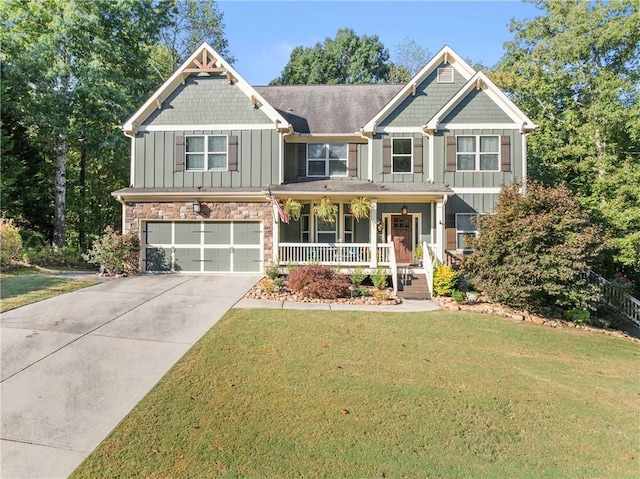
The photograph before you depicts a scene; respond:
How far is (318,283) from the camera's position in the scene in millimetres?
10641

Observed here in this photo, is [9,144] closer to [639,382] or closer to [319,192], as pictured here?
[319,192]

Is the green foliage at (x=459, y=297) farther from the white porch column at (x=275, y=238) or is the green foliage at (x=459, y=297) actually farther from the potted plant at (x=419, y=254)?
the white porch column at (x=275, y=238)

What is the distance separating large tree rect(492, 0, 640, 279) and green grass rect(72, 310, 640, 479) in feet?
32.4

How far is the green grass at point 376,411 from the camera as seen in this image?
3768mm

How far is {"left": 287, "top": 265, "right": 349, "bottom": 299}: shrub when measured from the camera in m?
10.6

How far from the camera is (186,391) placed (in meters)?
5.07

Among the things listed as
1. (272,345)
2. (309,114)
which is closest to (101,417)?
(272,345)

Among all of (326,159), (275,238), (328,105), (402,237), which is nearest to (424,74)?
(328,105)

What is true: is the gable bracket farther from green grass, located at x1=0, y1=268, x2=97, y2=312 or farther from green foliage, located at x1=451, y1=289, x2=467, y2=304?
green foliage, located at x1=451, y1=289, x2=467, y2=304

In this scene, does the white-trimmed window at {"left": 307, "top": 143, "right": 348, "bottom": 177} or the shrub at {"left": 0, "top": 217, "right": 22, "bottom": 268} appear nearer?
the shrub at {"left": 0, "top": 217, "right": 22, "bottom": 268}

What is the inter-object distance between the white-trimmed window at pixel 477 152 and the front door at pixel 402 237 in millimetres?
2935

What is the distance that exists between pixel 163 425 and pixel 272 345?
2665 millimetres

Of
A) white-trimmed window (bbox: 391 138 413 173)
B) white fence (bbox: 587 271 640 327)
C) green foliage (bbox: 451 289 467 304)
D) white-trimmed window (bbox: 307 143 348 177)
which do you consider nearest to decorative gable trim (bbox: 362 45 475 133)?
white-trimmed window (bbox: 391 138 413 173)

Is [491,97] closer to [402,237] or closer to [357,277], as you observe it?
[402,237]
